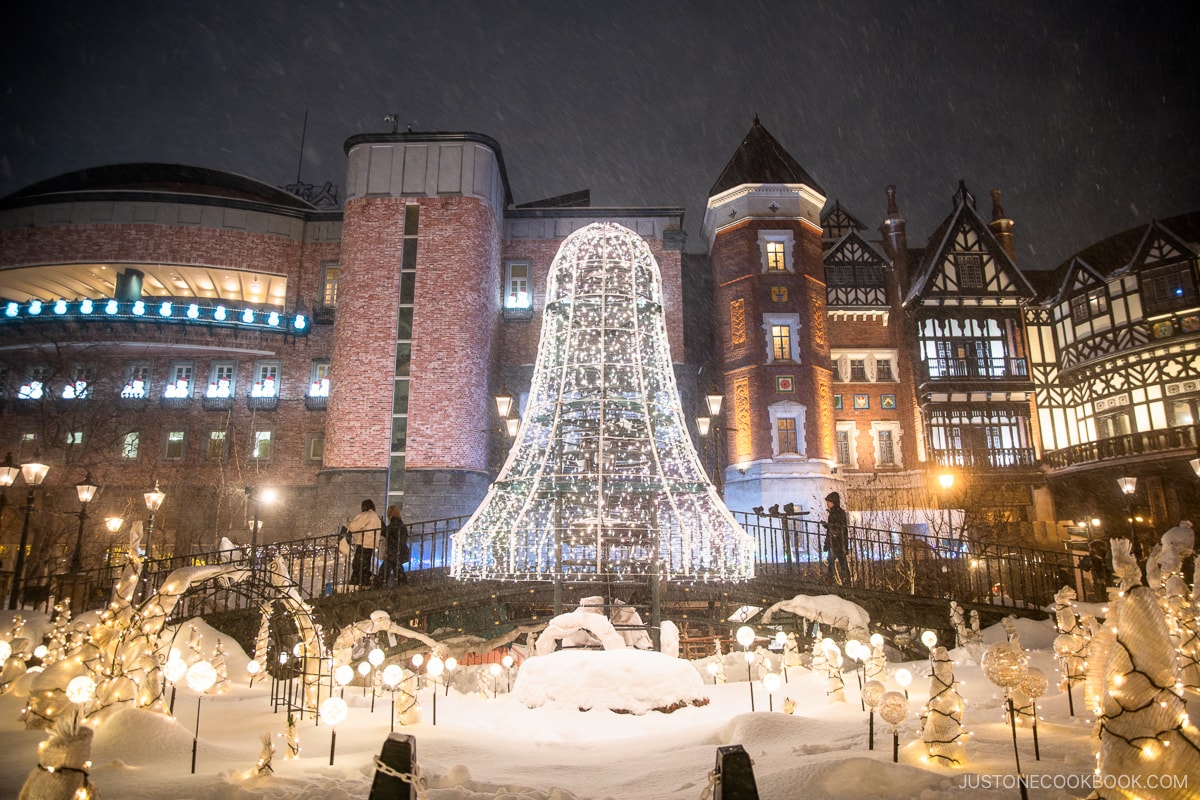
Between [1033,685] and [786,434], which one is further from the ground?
[786,434]

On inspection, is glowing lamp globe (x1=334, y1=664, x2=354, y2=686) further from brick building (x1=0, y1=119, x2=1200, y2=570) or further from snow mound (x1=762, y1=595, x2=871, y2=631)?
brick building (x1=0, y1=119, x2=1200, y2=570)

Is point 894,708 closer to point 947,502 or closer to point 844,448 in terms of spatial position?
point 947,502

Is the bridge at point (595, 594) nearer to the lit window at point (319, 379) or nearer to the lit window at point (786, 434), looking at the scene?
the lit window at point (786, 434)

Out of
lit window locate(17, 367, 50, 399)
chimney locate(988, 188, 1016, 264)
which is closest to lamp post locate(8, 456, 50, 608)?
lit window locate(17, 367, 50, 399)

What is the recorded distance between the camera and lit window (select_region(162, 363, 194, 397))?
2630 centimetres

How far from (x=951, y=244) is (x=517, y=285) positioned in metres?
20.7

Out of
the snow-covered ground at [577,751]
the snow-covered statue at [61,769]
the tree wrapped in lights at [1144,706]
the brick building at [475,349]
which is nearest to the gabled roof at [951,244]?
the brick building at [475,349]

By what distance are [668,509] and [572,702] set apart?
381cm

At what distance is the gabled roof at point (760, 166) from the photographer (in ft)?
92.8

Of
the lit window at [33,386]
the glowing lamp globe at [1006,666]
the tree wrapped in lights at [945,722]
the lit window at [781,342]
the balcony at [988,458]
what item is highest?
the lit window at [781,342]

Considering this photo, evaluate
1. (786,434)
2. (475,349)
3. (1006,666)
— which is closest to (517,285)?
(475,349)

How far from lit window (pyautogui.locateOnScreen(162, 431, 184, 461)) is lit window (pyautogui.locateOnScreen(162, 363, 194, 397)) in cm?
163

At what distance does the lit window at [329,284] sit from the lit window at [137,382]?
7655 mm

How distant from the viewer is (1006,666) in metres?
4.70
